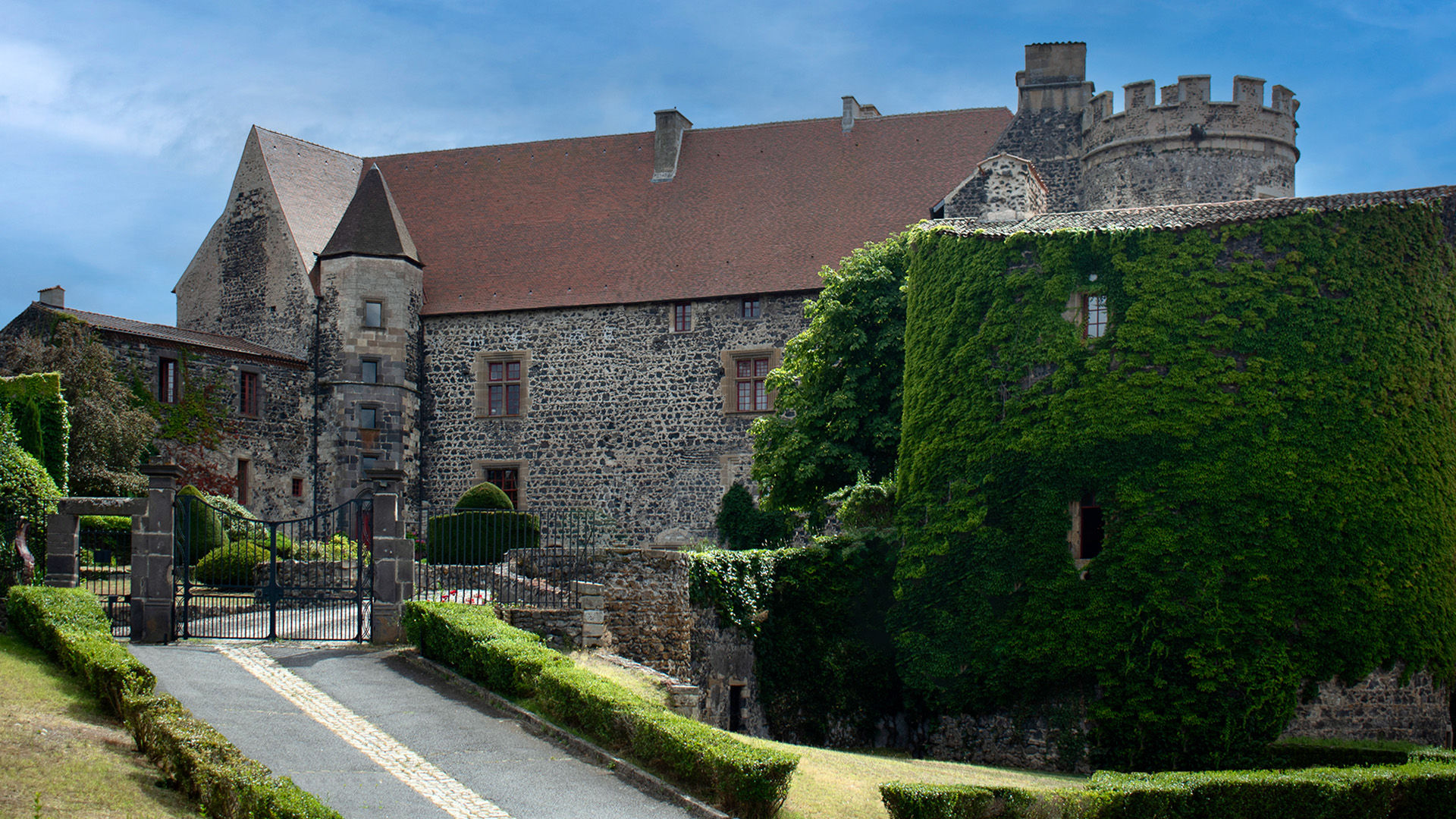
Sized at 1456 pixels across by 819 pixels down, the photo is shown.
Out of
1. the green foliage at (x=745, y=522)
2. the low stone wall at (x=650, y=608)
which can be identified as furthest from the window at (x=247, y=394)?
the low stone wall at (x=650, y=608)

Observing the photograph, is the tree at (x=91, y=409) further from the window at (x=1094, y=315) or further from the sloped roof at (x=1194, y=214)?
the window at (x=1094, y=315)

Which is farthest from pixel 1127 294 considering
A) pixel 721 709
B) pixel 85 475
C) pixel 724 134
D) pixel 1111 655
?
pixel 85 475

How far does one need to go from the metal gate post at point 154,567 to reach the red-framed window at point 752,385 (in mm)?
14428

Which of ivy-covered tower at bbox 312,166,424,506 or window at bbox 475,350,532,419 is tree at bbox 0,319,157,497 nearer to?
ivy-covered tower at bbox 312,166,424,506

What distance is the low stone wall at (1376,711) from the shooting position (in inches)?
647

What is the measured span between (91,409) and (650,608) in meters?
13.7

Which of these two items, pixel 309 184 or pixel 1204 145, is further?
pixel 309 184

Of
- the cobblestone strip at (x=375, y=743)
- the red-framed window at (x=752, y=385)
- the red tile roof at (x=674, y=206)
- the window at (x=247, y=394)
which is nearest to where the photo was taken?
the cobblestone strip at (x=375, y=743)

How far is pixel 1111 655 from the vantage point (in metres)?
16.9

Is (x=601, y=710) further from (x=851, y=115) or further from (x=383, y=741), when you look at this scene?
(x=851, y=115)

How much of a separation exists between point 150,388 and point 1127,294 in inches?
765

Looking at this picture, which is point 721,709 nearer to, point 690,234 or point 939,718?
point 939,718

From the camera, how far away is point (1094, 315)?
18.1 meters

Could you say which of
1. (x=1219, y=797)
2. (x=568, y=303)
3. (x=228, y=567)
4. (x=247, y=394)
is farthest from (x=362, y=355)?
(x=1219, y=797)
